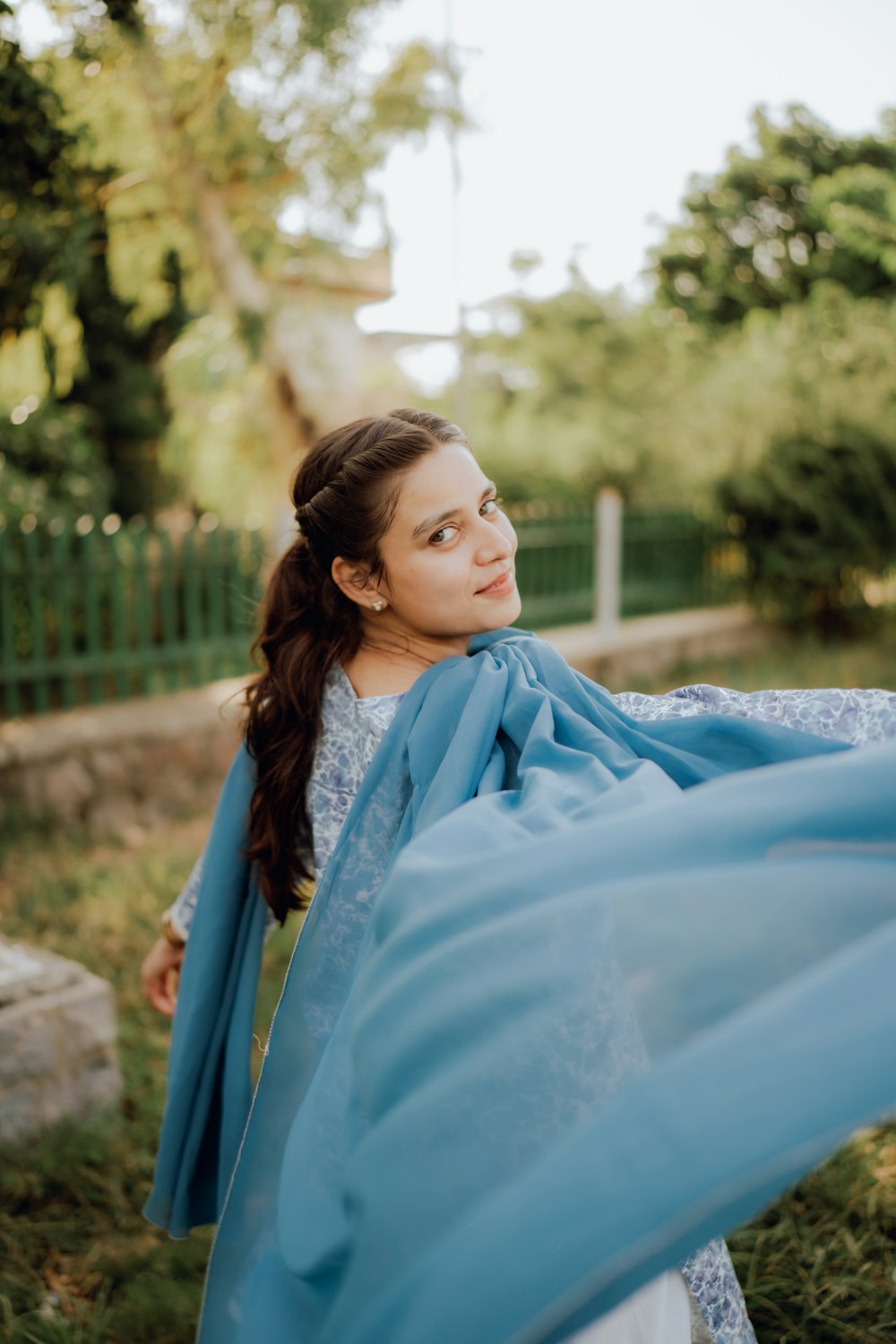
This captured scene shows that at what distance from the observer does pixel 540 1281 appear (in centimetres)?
98

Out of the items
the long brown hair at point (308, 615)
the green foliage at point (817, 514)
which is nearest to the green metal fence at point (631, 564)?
the green foliage at point (817, 514)

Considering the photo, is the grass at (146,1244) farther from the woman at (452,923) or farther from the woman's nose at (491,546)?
the woman's nose at (491,546)

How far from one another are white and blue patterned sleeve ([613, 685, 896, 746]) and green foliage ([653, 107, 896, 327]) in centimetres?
1048

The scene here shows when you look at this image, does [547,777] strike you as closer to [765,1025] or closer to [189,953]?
[765,1025]

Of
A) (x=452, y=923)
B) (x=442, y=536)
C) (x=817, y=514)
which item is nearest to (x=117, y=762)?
(x=442, y=536)

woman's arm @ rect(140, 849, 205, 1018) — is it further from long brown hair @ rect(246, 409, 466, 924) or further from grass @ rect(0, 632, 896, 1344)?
grass @ rect(0, 632, 896, 1344)

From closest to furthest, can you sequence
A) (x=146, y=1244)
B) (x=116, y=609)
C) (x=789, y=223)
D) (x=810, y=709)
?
(x=810, y=709), (x=146, y=1244), (x=116, y=609), (x=789, y=223)

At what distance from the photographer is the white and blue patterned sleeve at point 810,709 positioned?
4.85 ft

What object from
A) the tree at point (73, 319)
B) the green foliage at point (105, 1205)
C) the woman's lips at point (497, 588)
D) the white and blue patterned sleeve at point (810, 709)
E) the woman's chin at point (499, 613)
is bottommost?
the green foliage at point (105, 1205)

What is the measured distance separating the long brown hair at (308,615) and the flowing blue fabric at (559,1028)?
305 millimetres

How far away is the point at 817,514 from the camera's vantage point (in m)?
10.1

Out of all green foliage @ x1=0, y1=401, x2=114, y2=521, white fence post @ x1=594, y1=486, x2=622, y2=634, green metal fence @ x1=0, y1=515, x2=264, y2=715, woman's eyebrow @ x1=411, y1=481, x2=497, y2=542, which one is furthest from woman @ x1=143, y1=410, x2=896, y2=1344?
white fence post @ x1=594, y1=486, x2=622, y2=634

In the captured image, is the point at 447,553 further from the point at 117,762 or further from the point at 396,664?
the point at 117,762

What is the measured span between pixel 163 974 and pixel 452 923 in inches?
50.7
